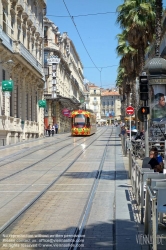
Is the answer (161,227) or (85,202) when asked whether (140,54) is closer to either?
(85,202)

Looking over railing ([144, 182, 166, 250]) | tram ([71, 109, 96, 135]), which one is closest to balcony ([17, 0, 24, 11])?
tram ([71, 109, 96, 135])

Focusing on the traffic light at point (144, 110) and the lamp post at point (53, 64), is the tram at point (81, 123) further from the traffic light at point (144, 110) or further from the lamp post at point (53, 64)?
the traffic light at point (144, 110)

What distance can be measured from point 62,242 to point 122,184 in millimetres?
6920

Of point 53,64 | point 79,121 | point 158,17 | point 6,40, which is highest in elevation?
point 53,64

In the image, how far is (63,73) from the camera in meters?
83.2

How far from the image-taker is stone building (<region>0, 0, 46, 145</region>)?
35.8 m

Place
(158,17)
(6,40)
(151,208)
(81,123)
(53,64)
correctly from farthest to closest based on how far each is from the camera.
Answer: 1. (53,64)
2. (81,123)
3. (6,40)
4. (158,17)
5. (151,208)

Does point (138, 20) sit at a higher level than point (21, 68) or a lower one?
higher

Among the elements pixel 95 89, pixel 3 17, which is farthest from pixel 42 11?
pixel 95 89

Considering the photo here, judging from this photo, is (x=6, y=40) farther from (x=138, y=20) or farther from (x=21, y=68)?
(x=138, y=20)

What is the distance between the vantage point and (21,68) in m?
41.6

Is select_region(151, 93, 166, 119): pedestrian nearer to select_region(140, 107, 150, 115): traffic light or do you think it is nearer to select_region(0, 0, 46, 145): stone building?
select_region(140, 107, 150, 115): traffic light

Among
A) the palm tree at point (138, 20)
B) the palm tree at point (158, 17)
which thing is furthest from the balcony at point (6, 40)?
the palm tree at point (158, 17)

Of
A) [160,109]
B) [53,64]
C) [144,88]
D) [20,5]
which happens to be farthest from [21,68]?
[160,109]
